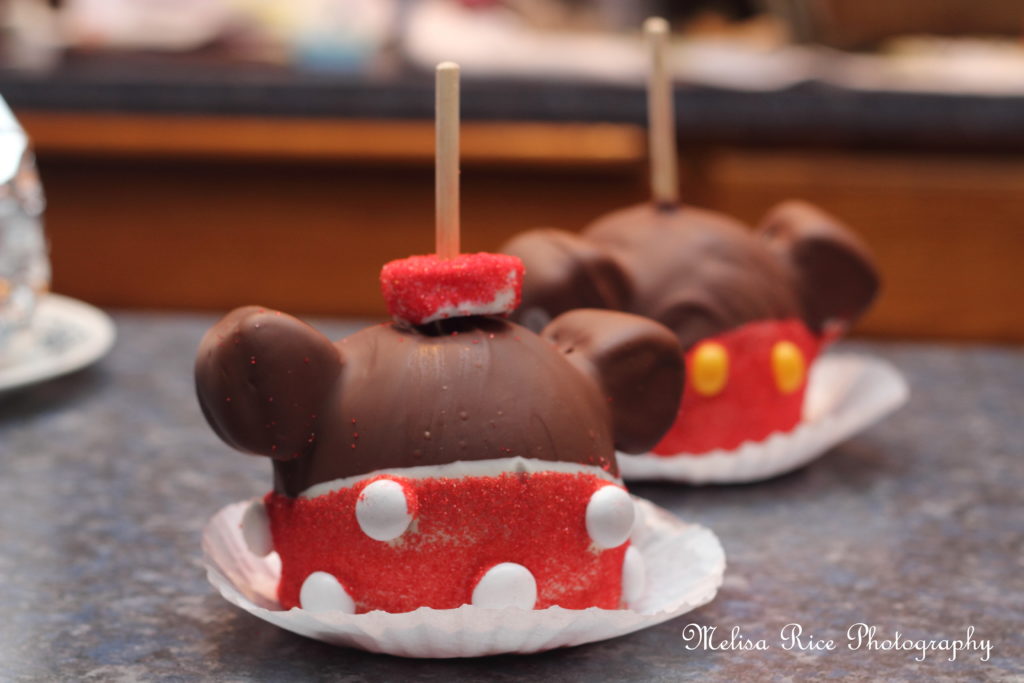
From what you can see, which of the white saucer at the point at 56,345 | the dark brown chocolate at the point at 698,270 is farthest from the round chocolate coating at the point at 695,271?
the white saucer at the point at 56,345

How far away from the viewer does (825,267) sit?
1.16 meters

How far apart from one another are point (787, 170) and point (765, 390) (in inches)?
51.8

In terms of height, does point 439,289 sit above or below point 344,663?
above

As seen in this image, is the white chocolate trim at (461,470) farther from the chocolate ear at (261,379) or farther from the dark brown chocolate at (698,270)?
the dark brown chocolate at (698,270)

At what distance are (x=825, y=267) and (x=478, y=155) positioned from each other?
1.25 m

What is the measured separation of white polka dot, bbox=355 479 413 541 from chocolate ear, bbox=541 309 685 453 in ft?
0.51

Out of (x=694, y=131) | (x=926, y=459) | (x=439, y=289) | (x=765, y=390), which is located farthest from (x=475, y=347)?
(x=694, y=131)

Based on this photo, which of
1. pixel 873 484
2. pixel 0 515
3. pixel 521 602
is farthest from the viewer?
pixel 873 484

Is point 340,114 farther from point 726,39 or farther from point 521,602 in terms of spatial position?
point 521,602

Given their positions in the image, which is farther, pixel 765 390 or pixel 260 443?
pixel 765 390

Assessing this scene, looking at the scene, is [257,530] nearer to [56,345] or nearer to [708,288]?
[708,288]

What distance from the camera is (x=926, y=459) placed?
1184 mm

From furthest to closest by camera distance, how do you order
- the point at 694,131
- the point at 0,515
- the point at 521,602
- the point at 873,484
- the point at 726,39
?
the point at 726,39 < the point at 694,131 < the point at 873,484 < the point at 0,515 < the point at 521,602

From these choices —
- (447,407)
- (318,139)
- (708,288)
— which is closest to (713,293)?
(708,288)
